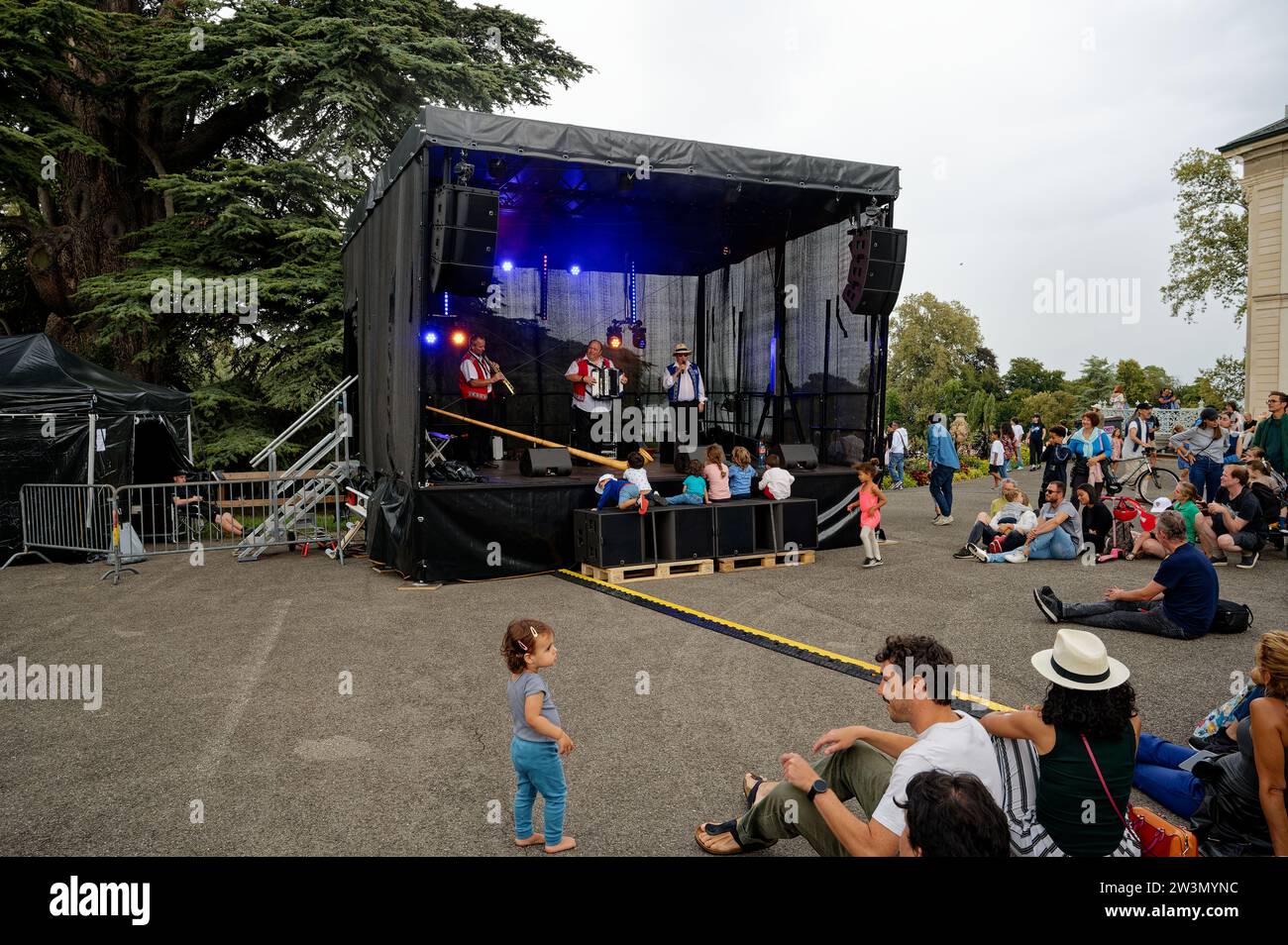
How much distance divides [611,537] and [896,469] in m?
11.9

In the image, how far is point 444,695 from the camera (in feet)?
17.5

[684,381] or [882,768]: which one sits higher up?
[684,381]

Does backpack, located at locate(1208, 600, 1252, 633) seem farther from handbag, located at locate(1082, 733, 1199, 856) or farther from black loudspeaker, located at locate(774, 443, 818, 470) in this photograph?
black loudspeaker, located at locate(774, 443, 818, 470)

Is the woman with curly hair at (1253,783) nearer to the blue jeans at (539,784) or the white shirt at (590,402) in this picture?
the blue jeans at (539,784)

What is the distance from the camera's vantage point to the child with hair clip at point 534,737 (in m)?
3.17

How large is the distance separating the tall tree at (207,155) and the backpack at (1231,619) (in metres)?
15.0

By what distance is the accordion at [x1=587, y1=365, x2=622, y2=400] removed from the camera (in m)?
12.9

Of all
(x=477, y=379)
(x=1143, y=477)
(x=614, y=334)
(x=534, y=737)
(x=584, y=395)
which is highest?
(x=614, y=334)

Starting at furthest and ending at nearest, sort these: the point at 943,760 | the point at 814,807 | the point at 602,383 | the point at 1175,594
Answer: the point at 602,383, the point at 1175,594, the point at 814,807, the point at 943,760

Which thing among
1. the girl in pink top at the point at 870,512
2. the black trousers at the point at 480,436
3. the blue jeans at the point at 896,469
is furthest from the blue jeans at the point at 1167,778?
the blue jeans at the point at 896,469

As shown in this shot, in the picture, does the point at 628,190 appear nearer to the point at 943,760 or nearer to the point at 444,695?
the point at 444,695

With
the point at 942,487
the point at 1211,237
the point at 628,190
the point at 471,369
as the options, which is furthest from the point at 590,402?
the point at 1211,237

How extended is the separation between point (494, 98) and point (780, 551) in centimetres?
1415

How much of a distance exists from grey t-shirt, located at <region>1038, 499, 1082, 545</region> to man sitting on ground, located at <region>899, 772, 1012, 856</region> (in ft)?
28.6
